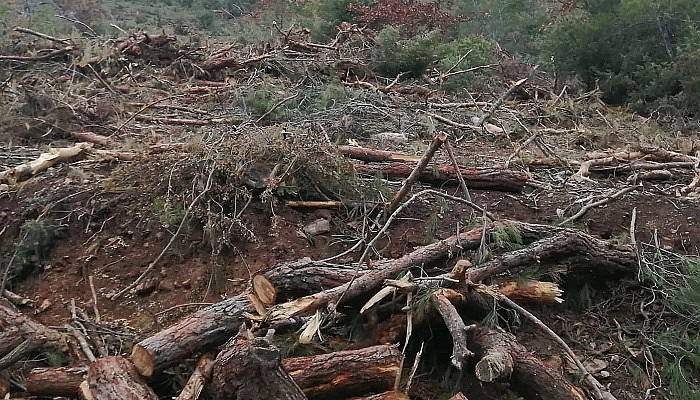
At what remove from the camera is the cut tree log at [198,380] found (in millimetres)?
2318

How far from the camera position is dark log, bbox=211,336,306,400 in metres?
2.14

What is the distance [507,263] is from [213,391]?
1465 mm

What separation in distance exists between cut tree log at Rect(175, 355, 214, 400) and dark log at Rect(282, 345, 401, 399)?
26cm

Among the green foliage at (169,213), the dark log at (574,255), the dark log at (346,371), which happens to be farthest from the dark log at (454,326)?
the green foliage at (169,213)

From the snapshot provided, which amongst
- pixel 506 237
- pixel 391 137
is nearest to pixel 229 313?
pixel 506 237

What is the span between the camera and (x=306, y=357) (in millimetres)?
2508

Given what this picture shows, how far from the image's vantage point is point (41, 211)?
3814 mm

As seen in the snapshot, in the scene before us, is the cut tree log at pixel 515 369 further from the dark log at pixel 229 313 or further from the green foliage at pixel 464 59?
the green foliage at pixel 464 59

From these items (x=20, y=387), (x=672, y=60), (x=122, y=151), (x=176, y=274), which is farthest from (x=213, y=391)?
(x=672, y=60)

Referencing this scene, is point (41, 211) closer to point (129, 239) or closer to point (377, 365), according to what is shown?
point (129, 239)

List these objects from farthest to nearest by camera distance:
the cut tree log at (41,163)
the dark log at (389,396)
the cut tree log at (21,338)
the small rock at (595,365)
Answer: the cut tree log at (41,163), the small rock at (595,365), the cut tree log at (21,338), the dark log at (389,396)

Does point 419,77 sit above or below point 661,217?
below

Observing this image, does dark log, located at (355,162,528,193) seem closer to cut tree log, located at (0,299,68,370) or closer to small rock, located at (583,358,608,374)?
small rock, located at (583,358,608,374)

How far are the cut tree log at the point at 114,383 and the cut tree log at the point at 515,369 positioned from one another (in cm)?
116
